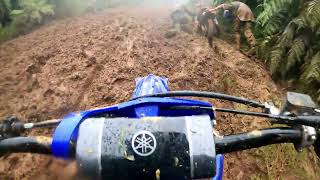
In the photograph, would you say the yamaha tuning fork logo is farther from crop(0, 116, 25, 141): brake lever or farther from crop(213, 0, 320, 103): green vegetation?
crop(213, 0, 320, 103): green vegetation

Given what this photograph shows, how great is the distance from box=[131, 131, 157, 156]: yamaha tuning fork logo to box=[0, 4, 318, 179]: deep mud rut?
3500mm

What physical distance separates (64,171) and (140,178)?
43cm

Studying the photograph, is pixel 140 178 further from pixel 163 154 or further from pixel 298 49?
pixel 298 49

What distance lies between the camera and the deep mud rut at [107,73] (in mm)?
6086

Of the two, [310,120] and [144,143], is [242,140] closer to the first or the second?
[310,120]

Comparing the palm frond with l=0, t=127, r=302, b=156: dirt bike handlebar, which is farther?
the palm frond

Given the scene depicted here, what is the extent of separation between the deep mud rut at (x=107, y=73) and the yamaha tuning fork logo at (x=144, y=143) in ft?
11.5

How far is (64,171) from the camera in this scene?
188 centimetres

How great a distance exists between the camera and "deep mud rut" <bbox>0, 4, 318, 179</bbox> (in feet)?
20.0

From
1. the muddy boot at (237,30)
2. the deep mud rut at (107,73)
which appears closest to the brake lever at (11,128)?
the deep mud rut at (107,73)

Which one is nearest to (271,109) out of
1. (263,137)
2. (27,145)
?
(263,137)

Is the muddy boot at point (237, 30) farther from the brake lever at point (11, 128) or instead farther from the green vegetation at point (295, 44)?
the brake lever at point (11, 128)

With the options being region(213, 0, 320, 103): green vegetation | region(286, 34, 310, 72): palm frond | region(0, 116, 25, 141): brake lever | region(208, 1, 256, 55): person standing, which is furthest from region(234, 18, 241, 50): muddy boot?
region(0, 116, 25, 141): brake lever

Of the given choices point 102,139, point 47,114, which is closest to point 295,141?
point 102,139
